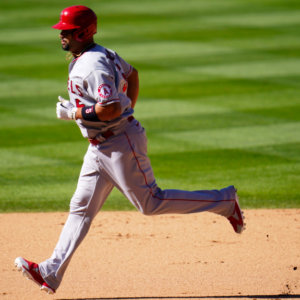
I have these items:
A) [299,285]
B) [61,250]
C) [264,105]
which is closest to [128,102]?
[61,250]

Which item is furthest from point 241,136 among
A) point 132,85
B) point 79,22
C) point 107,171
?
point 79,22

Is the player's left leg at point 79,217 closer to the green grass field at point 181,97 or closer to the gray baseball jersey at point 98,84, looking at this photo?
the gray baseball jersey at point 98,84

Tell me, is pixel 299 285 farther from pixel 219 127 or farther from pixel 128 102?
pixel 219 127

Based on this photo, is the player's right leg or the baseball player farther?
the player's right leg

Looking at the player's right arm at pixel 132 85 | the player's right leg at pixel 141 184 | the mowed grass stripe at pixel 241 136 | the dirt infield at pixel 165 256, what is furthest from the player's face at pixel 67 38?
the mowed grass stripe at pixel 241 136

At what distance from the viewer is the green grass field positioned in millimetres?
7805

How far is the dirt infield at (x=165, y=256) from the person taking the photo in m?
4.80

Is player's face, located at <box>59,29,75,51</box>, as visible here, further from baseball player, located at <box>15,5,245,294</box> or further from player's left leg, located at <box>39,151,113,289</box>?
player's left leg, located at <box>39,151,113,289</box>

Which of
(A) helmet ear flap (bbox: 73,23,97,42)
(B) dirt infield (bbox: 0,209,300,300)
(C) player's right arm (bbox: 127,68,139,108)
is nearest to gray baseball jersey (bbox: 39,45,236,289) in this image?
(A) helmet ear flap (bbox: 73,23,97,42)

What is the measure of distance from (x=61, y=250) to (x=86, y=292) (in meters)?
0.36

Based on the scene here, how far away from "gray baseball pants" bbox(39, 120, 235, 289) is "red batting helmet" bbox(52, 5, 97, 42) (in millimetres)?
693

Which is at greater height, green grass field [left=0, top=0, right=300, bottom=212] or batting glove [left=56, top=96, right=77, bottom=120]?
batting glove [left=56, top=96, right=77, bottom=120]

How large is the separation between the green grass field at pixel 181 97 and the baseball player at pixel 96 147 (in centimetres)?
231

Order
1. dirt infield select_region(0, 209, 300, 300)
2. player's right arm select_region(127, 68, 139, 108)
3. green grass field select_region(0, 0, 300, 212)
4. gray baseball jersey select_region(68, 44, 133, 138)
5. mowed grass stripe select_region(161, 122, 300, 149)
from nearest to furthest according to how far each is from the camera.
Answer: gray baseball jersey select_region(68, 44, 133, 138), dirt infield select_region(0, 209, 300, 300), player's right arm select_region(127, 68, 139, 108), green grass field select_region(0, 0, 300, 212), mowed grass stripe select_region(161, 122, 300, 149)
